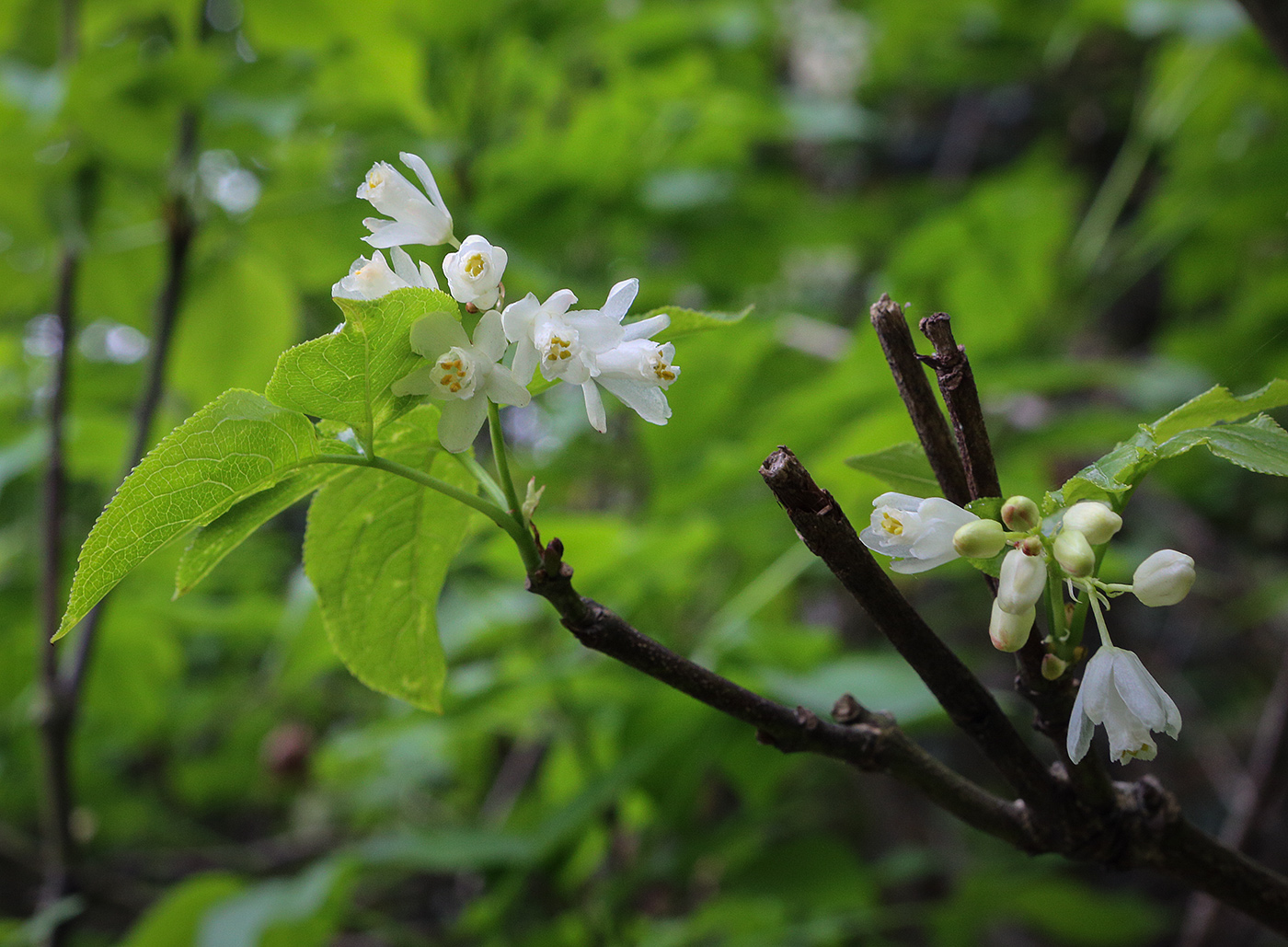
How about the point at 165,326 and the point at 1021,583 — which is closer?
the point at 1021,583

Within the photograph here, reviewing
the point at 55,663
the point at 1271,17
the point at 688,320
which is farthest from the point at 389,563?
the point at 55,663

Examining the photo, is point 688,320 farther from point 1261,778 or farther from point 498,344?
point 1261,778

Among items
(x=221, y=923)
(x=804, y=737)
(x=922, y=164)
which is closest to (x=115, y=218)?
(x=221, y=923)

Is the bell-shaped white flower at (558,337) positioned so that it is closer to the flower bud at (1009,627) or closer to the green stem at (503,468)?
the green stem at (503,468)

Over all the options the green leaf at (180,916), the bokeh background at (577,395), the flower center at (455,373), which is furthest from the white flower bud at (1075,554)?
the green leaf at (180,916)

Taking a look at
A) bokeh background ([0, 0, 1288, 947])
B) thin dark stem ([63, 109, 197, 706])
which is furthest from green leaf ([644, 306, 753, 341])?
thin dark stem ([63, 109, 197, 706])

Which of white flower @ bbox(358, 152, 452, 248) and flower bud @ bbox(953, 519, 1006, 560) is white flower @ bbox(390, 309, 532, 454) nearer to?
white flower @ bbox(358, 152, 452, 248)
